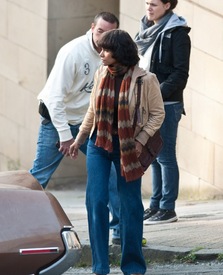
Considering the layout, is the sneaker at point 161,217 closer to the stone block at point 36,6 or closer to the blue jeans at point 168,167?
the blue jeans at point 168,167

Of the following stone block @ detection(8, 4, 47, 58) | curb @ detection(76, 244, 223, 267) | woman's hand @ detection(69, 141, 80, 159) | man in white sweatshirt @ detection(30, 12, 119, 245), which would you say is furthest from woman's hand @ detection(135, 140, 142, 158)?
stone block @ detection(8, 4, 47, 58)

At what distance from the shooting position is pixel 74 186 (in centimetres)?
1282

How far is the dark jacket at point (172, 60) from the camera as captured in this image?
8430mm

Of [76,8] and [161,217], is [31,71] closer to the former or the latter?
[76,8]

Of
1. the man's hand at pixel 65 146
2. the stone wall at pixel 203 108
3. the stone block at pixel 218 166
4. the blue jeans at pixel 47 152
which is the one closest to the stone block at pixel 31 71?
the stone wall at pixel 203 108

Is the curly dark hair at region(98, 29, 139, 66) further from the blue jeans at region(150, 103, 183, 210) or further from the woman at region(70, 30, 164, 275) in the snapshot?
the blue jeans at region(150, 103, 183, 210)

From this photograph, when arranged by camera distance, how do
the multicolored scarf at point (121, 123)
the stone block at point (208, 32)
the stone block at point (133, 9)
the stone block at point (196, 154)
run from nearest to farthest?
the multicolored scarf at point (121, 123), the stone block at point (208, 32), the stone block at point (196, 154), the stone block at point (133, 9)

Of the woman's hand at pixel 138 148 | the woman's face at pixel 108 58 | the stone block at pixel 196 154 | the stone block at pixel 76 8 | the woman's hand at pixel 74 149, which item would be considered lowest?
the stone block at pixel 196 154

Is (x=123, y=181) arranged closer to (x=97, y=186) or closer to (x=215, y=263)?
(x=97, y=186)

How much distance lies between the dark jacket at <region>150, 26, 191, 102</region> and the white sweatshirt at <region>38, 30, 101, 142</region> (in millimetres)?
608

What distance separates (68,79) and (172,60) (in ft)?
3.23

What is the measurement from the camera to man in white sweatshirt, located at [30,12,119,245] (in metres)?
7.95

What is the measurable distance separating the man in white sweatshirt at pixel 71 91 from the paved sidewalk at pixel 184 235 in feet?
1.08

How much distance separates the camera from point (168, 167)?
28.7 feet
